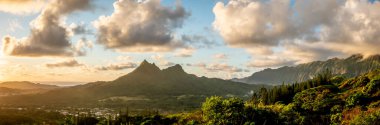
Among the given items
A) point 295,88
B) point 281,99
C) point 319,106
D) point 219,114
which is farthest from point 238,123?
point 295,88

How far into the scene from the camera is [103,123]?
602 feet

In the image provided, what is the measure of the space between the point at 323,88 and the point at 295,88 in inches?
828

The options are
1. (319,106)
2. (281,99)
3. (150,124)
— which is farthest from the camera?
(281,99)

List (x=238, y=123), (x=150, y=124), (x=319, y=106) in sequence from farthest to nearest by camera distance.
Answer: (x=150, y=124)
(x=319, y=106)
(x=238, y=123)

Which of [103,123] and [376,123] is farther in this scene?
[103,123]

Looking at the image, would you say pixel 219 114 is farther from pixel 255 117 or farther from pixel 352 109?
pixel 352 109

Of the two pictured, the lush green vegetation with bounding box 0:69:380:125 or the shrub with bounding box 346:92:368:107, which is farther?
the shrub with bounding box 346:92:368:107

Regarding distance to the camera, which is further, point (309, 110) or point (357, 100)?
point (309, 110)

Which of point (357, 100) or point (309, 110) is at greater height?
point (357, 100)

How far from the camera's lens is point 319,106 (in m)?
124

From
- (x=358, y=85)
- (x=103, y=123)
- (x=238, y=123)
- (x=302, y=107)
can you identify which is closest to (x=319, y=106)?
(x=302, y=107)

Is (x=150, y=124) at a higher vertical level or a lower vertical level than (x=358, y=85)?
lower

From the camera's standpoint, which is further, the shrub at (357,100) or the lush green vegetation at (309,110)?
the shrub at (357,100)

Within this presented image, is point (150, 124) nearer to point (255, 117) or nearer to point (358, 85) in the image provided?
point (255, 117)
